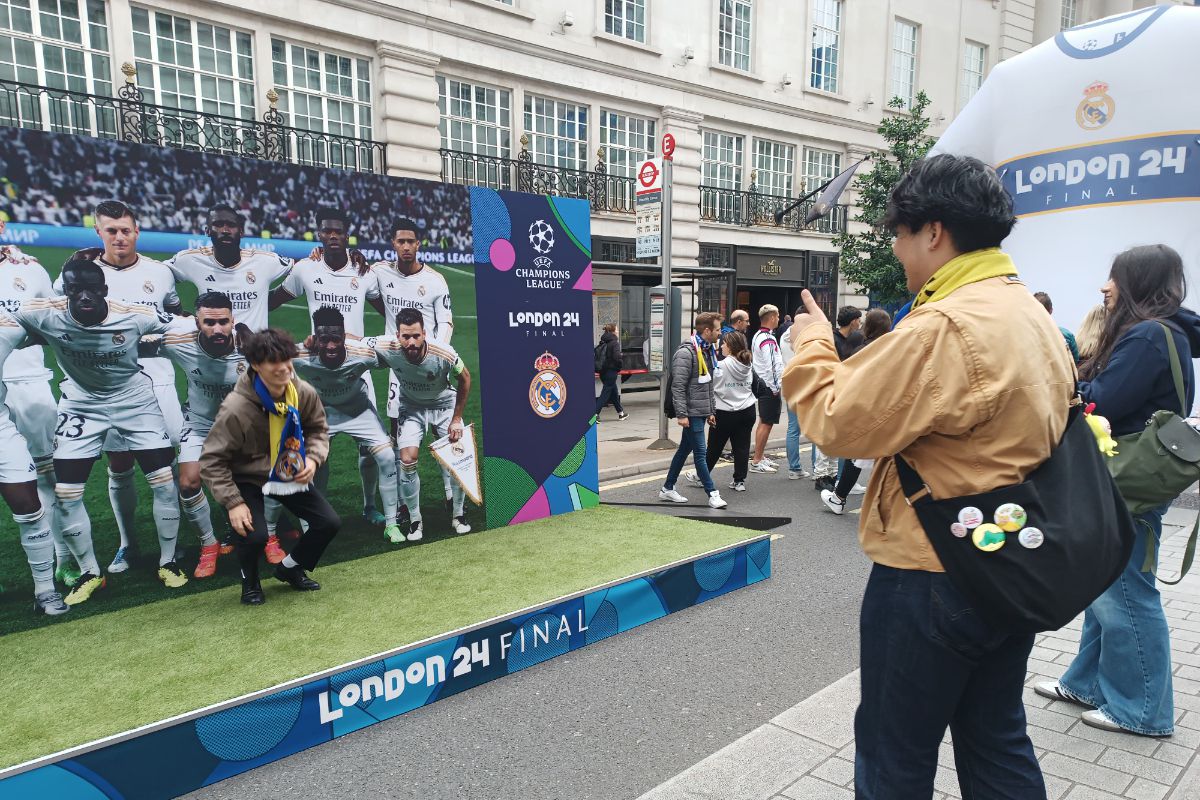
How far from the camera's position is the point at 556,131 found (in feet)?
58.0

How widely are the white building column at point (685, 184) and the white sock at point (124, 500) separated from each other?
53.1ft

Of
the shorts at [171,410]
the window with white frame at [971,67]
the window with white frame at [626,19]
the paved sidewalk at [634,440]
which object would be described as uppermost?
the window with white frame at [971,67]

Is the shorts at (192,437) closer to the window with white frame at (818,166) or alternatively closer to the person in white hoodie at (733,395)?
the person in white hoodie at (733,395)

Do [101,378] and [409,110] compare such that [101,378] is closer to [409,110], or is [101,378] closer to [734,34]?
[409,110]

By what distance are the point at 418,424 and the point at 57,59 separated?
11.0 m

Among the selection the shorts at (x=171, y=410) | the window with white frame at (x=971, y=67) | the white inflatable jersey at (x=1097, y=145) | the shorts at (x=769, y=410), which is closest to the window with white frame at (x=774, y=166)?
the window with white frame at (x=971, y=67)

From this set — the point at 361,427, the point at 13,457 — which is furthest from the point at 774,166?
the point at 13,457

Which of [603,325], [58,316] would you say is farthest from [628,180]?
[58,316]

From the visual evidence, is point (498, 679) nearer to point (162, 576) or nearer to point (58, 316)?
point (162, 576)

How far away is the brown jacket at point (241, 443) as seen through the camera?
4.27 meters

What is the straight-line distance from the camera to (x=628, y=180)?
1891cm

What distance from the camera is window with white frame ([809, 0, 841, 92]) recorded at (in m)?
22.2

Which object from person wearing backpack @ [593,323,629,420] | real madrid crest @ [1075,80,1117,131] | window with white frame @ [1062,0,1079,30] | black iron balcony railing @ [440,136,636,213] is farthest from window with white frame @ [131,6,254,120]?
window with white frame @ [1062,0,1079,30]

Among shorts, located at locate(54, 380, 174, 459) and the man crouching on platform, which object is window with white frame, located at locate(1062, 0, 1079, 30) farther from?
shorts, located at locate(54, 380, 174, 459)
